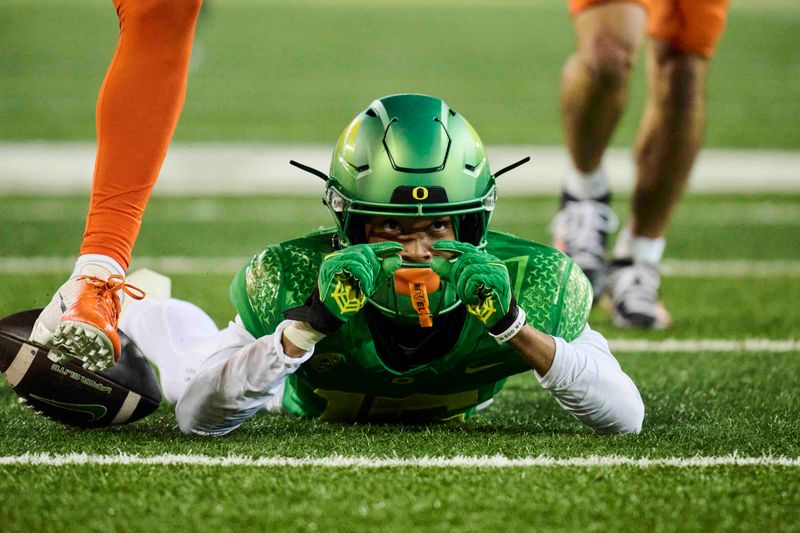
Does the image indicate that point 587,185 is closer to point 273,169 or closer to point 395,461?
point 395,461

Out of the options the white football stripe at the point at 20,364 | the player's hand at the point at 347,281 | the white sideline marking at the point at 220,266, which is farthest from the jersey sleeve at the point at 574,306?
the white sideline marking at the point at 220,266

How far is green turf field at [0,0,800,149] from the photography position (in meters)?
10.5

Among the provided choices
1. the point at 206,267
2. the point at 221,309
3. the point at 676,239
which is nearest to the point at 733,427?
the point at 221,309

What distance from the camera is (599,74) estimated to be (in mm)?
4512

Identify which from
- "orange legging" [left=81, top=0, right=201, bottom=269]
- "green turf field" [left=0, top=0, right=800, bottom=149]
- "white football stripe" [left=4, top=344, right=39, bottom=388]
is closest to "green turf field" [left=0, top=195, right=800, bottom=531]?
"white football stripe" [left=4, top=344, right=39, bottom=388]

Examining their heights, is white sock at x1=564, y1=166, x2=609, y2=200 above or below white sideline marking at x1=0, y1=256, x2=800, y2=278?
above

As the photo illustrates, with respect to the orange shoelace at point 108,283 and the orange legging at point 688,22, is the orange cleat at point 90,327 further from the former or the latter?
the orange legging at point 688,22

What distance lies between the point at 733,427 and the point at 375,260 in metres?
0.98

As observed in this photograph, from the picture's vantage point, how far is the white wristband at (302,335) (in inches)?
111

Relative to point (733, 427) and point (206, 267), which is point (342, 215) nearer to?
point (733, 427)

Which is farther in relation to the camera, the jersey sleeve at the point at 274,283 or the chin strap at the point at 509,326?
the jersey sleeve at the point at 274,283

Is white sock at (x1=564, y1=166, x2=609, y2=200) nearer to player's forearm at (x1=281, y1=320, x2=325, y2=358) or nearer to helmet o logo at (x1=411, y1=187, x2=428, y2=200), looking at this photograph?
helmet o logo at (x1=411, y1=187, x2=428, y2=200)

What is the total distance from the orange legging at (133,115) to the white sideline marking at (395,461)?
510 mm

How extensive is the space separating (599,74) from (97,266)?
2.14 meters
